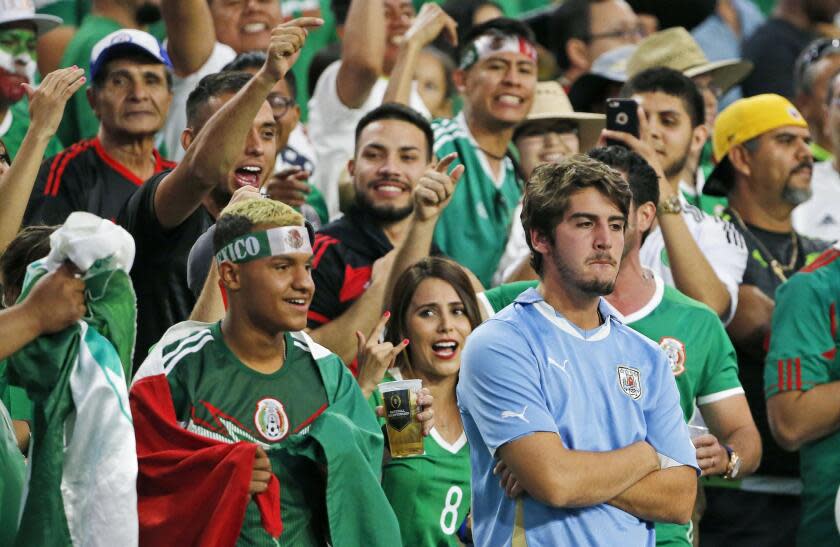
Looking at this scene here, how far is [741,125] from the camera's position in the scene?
26.0ft

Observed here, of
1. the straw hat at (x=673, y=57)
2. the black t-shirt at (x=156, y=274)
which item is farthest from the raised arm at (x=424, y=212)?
the straw hat at (x=673, y=57)

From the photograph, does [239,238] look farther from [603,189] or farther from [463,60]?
[463,60]

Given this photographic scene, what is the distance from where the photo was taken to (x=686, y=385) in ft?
19.8

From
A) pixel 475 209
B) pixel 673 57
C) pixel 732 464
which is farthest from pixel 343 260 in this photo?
pixel 673 57

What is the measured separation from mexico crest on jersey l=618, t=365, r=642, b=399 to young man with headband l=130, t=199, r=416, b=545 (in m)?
0.89

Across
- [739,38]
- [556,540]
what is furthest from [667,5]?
[556,540]

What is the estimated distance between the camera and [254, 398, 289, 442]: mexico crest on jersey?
4.94 m

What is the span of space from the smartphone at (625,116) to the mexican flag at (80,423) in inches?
121

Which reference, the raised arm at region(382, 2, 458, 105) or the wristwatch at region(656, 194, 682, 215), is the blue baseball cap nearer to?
the raised arm at region(382, 2, 458, 105)

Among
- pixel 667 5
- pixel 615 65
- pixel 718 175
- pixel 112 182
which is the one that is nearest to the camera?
pixel 112 182

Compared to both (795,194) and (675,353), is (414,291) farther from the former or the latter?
(795,194)

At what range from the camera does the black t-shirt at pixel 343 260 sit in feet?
21.5

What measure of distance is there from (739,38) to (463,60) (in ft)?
15.1

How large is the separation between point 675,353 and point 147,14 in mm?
4216
